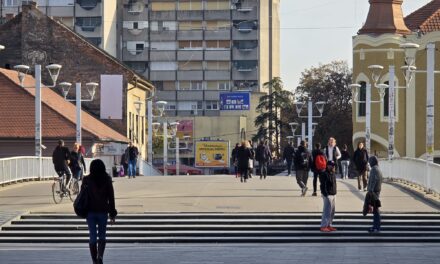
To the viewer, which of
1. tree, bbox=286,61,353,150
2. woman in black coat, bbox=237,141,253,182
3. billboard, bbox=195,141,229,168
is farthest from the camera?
billboard, bbox=195,141,229,168

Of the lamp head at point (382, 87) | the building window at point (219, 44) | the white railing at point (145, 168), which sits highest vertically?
the building window at point (219, 44)

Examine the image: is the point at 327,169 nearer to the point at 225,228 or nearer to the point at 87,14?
the point at 225,228

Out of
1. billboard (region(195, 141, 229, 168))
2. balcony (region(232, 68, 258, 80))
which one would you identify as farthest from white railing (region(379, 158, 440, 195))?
balcony (region(232, 68, 258, 80))

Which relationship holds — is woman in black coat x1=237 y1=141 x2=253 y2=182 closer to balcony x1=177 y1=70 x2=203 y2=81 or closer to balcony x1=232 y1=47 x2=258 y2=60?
balcony x1=232 y1=47 x2=258 y2=60

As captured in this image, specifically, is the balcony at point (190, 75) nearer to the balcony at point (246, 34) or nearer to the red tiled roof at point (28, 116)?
the balcony at point (246, 34)

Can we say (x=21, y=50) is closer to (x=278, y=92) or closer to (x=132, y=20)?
(x=278, y=92)

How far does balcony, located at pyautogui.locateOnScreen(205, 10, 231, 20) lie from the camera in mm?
127500

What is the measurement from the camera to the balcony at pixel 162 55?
129125 millimetres

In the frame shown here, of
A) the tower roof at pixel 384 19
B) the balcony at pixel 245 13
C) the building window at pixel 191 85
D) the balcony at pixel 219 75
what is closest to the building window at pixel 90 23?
the building window at pixel 191 85

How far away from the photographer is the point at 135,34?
12862 centimetres

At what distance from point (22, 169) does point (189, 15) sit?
87651mm

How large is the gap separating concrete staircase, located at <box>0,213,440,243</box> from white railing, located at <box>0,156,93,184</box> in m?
10.4

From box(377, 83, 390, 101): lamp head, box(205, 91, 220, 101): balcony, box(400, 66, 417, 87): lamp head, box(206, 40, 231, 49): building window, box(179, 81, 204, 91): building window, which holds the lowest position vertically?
box(377, 83, 390, 101): lamp head

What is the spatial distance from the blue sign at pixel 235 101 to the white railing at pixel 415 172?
56.9 metres
